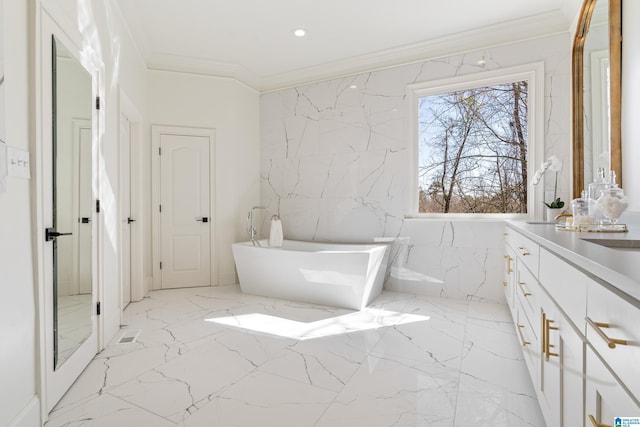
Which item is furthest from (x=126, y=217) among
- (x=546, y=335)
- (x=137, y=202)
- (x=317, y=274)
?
(x=546, y=335)

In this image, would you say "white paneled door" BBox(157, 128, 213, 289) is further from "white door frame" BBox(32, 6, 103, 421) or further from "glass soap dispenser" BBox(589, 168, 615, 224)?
"glass soap dispenser" BBox(589, 168, 615, 224)

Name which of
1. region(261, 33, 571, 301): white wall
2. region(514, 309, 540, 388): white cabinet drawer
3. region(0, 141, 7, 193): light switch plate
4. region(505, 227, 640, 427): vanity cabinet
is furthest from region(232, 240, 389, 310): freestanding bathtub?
region(0, 141, 7, 193): light switch plate

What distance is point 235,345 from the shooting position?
8.19 feet

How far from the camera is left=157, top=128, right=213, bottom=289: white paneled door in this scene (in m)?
4.20

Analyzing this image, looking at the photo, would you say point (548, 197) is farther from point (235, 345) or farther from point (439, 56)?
point (235, 345)

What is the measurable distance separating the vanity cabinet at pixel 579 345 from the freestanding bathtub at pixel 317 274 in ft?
5.52

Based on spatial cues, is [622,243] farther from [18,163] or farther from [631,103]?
[18,163]

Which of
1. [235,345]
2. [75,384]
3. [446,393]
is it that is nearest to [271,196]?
[235,345]

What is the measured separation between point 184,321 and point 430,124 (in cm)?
327

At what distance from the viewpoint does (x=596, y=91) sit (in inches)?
99.8

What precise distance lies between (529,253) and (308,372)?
1417 millimetres

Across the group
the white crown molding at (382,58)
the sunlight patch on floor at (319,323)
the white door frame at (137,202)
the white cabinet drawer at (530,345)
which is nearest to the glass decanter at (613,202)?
the white cabinet drawer at (530,345)

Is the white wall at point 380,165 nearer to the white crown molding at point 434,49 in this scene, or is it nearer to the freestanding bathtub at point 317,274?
the white crown molding at point 434,49

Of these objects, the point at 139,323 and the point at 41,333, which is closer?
the point at 41,333
